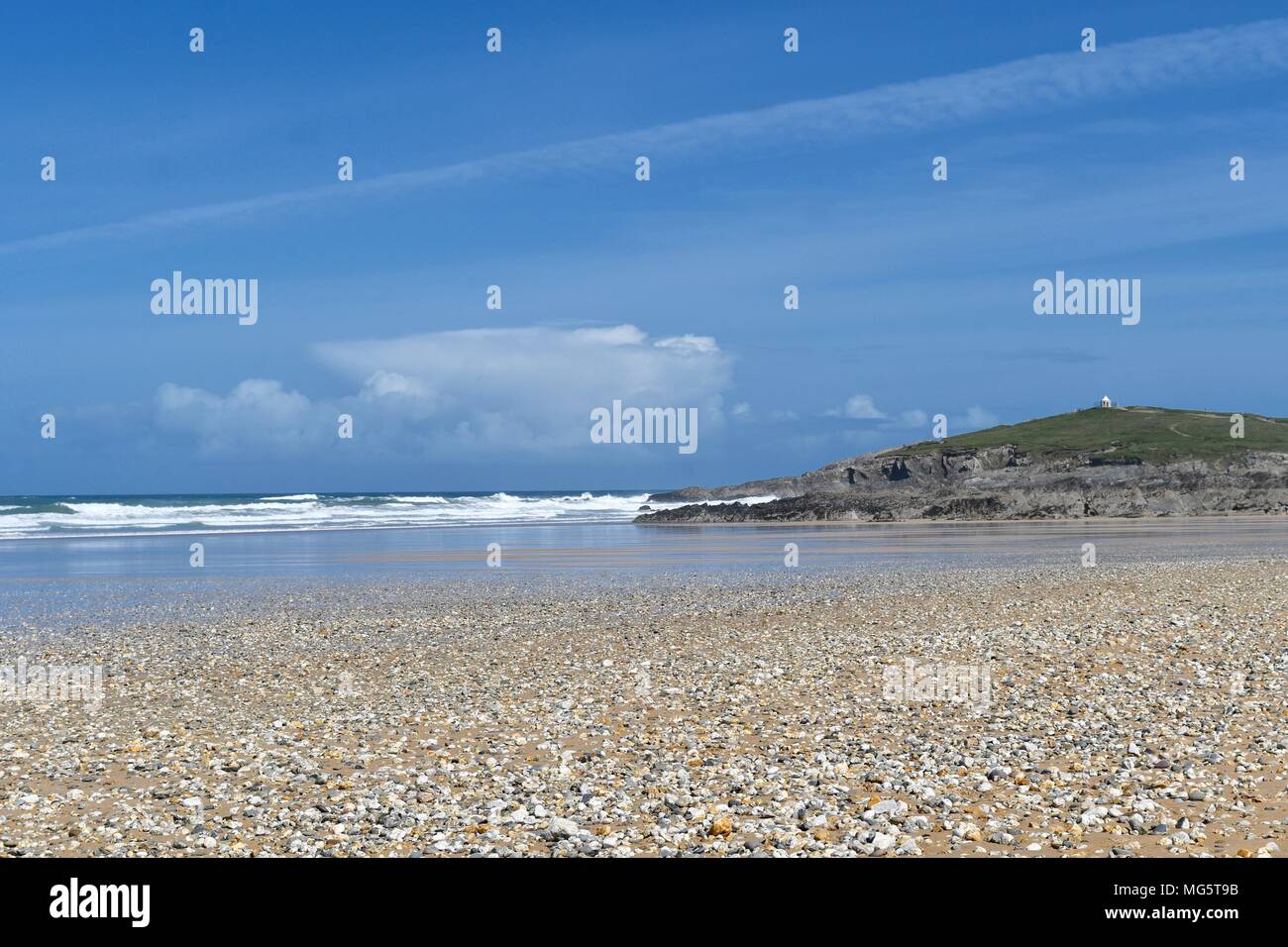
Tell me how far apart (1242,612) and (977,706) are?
34.3 ft

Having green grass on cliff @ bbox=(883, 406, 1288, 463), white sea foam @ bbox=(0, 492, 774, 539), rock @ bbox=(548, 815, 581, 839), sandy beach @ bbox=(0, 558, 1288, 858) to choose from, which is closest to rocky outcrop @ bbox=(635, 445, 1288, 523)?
green grass on cliff @ bbox=(883, 406, 1288, 463)

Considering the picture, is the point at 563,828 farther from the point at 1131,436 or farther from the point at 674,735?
the point at 1131,436

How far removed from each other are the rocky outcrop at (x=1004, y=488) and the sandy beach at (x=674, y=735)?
5419 cm

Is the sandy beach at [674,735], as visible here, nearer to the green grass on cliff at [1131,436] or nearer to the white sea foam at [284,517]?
the white sea foam at [284,517]

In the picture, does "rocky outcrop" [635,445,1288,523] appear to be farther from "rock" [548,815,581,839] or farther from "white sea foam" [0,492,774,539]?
"rock" [548,815,581,839]

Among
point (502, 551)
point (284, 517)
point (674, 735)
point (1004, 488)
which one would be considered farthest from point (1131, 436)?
point (674, 735)

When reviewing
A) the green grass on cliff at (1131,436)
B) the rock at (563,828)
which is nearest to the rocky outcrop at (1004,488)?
the green grass on cliff at (1131,436)

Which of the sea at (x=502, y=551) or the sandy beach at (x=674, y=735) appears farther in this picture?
the sea at (x=502, y=551)

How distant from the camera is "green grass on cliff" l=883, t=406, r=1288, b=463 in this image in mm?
107125

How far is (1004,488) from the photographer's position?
95750 millimetres

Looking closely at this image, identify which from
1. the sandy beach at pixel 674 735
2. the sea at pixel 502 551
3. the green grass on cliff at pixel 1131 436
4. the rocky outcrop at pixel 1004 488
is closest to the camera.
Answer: the sandy beach at pixel 674 735

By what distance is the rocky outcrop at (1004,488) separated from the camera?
76.9 meters
